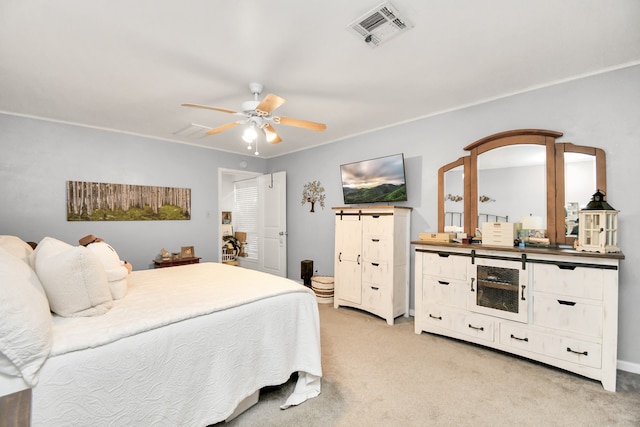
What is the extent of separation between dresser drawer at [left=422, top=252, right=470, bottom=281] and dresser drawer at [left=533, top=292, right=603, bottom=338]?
0.61m

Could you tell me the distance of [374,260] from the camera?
148 inches

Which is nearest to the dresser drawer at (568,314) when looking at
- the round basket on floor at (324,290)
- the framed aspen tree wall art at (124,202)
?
the round basket on floor at (324,290)

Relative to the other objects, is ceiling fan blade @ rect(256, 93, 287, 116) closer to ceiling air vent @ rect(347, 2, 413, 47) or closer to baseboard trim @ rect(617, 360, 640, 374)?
ceiling air vent @ rect(347, 2, 413, 47)

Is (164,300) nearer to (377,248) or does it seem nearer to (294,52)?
(294,52)

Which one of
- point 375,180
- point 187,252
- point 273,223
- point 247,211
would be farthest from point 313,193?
point 247,211

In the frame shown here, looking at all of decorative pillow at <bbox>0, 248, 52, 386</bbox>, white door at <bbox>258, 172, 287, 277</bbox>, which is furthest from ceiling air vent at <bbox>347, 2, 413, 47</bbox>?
white door at <bbox>258, 172, 287, 277</bbox>

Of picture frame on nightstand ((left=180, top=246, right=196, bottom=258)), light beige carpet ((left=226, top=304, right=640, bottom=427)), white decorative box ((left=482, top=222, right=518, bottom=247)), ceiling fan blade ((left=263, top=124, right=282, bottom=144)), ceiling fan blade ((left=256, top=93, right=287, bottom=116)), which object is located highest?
ceiling fan blade ((left=256, top=93, right=287, bottom=116))

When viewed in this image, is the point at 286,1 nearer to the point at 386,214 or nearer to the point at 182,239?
the point at 386,214

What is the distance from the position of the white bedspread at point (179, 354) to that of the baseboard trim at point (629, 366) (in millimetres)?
2545

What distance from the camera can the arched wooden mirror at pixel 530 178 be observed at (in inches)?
104

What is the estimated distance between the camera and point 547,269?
249 cm

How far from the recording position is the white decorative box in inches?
109

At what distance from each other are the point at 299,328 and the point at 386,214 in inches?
77.2

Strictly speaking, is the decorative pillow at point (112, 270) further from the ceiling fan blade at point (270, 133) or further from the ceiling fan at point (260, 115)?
the ceiling fan blade at point (270, 133)
